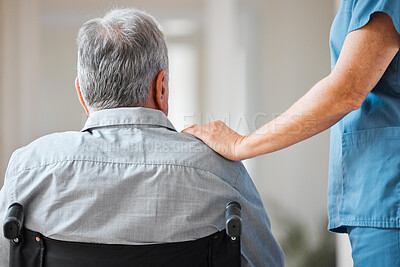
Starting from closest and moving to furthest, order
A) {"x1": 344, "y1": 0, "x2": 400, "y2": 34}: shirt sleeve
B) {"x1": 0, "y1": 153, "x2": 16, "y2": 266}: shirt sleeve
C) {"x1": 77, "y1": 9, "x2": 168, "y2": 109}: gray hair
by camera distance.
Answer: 1. {"x1": 344, "y1": 0, "x2": 400, "y2": 34}: shirt sleeve
2. {"x1": 0, "y1": 153, "x2": 16, "y2": 266}: shirt sleeve
3. {"x1": 77, "y1": 9, "x2": 168, "y2": 109}: gray hair

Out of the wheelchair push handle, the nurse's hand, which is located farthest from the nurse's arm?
the wheelchair push handle

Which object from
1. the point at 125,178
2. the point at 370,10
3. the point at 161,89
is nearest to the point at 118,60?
the point at 161,89

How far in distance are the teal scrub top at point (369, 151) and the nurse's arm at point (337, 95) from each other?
39 millimetres

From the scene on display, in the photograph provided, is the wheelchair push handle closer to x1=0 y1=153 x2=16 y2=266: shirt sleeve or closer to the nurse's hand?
x1=0 y1=153 x2=16 y2=266: shirt sleeve

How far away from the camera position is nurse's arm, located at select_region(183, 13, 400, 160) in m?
0.86

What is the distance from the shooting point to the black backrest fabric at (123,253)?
2.86 feet

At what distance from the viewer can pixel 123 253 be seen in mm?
878

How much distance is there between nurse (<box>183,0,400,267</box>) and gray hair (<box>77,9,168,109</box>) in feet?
0.58

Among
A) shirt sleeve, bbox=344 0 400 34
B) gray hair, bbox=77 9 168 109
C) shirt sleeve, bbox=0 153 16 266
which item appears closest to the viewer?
shirt sleeve, bbox=344 0 400 34

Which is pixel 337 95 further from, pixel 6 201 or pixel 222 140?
pixel 6 201

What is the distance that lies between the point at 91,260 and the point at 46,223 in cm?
12

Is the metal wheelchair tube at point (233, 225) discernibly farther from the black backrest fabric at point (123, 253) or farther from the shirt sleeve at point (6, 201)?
the shirt sleeve at point (6, 201)

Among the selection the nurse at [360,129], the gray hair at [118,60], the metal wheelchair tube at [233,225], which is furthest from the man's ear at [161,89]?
the metal wheelchair tube at [233,225]

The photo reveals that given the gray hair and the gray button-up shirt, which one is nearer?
the gray button-up shirt
